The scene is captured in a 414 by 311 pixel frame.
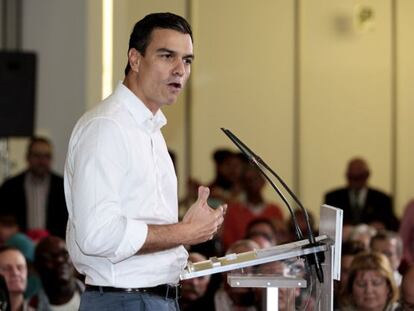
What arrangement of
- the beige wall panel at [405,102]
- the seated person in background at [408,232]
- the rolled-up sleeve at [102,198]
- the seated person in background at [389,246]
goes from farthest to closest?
the beige wall panel at [405,102] → the seated person in background at [408,232] → the seated person in background at [389,246] → the rolled-up sleeve at [102,198]

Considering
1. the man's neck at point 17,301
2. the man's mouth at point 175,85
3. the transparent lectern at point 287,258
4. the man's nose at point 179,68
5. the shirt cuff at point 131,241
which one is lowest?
the man's neck at point 17,301

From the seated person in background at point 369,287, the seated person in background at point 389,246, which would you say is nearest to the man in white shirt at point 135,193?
the seated person in background at point 369,287

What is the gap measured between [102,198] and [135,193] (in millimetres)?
130

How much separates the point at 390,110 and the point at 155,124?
7.74 m

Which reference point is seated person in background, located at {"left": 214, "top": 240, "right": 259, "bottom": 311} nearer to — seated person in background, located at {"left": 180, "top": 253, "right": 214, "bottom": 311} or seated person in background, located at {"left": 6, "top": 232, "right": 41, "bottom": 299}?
seated person in background, located at {"left": 180, "top": 253, "right": 214, "bottom": 311}

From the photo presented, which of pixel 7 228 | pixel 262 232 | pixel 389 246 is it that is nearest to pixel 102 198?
pixel 389 246

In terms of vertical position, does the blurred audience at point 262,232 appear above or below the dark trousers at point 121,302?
below

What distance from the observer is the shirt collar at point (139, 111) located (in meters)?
2.96

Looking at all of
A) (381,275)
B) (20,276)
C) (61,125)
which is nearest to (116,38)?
(20,276)

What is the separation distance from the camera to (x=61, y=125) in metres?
9.24

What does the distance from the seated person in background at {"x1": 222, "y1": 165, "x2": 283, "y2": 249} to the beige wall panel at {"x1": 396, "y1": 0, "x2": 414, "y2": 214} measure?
101 inches

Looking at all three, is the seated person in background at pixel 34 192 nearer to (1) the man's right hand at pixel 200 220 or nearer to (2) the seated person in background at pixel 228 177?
(2) the seated person in background at pixel 228 177

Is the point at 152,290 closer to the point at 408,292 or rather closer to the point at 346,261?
the point at 408,292

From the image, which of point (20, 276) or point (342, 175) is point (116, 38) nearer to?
point (20, 276)
